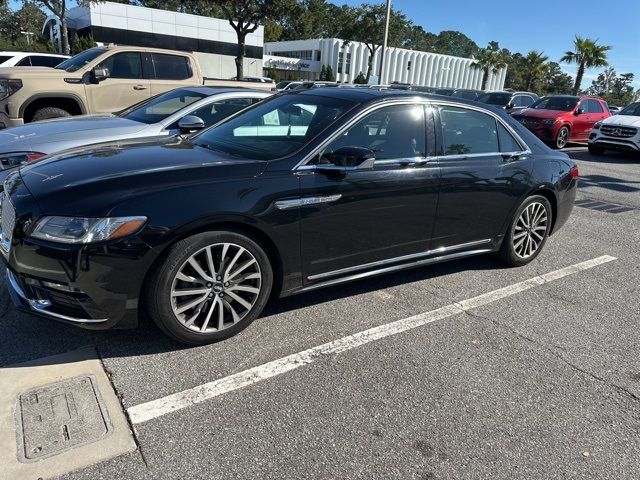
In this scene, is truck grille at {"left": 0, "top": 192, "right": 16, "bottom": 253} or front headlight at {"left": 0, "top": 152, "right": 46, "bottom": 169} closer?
truck grille at {"left": 0, "top": 192, "right": 16, "bottom": 253}

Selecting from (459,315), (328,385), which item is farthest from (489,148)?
(328,385)

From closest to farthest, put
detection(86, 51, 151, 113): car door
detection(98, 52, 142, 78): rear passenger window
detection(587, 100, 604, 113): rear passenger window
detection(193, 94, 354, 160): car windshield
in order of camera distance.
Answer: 1. detection(193, 94, 354, 160): car windshield
2. detection(86, 51, 151, 113): car door
3. detection(98, 52, 142, 78): rear passenger window
4. detection(587, 100, 604, 113): rear passenger window

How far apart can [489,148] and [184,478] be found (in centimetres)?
369

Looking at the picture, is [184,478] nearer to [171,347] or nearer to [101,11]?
[171,347]

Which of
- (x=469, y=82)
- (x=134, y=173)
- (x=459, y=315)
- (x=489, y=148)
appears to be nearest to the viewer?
(x=134, y=173)

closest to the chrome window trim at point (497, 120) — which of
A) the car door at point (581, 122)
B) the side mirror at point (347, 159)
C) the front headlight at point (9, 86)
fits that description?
the side mirror at point (347, 159)

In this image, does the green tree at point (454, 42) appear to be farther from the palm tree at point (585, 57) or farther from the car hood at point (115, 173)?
the car hood at point (115, 173)

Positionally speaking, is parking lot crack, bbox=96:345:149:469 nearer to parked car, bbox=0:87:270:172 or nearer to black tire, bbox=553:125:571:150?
parked car, bbox=0:87:270:172

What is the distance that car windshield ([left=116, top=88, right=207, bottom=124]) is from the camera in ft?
20.3

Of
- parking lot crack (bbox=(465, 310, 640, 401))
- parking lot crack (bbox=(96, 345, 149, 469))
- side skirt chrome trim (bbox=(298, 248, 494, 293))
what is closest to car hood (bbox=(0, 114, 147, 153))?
parking lot crack (bbox=(96, 345, 149, 469))

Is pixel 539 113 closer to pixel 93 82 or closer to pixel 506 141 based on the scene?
pixel 506 141

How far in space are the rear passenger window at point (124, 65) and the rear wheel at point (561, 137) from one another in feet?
39.9

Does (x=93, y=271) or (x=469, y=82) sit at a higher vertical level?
(x=469, y=82)

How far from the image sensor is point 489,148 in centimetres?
446
